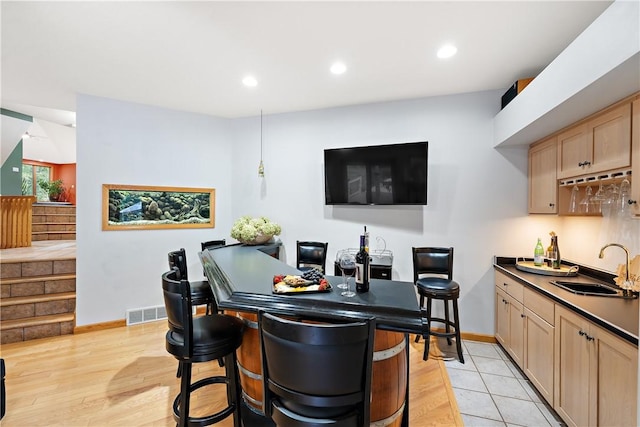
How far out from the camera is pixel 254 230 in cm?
379

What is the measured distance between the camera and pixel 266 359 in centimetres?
122

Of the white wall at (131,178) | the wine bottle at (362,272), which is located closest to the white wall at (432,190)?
the white wall at (131,178)

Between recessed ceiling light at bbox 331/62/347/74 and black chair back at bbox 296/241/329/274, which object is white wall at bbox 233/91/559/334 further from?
recessed ceiling light at bbox 331/62/347/74

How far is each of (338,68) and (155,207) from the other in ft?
10.1

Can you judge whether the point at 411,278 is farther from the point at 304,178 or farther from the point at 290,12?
the point at 290,12

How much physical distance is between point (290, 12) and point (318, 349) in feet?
7.18

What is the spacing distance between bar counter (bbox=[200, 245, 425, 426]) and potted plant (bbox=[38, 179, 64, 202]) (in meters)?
10.6

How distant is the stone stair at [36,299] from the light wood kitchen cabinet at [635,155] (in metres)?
5.48

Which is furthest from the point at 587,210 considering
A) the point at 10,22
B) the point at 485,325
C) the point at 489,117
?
the point at 10,22

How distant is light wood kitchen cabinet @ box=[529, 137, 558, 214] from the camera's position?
2754 millimetres

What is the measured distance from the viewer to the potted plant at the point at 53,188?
9117mm

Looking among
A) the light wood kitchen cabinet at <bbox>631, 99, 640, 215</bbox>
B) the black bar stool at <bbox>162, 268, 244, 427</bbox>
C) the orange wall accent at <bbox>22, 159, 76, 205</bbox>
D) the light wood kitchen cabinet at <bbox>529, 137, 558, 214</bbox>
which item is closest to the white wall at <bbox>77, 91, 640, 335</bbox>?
the light wood kitchen cabinet at <bbox>529, 137, 558, 214</bbox>

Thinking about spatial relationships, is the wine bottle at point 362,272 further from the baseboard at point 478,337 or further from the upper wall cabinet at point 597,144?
the baseboard at point 478,337

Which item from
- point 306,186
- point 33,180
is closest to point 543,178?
point 306,186
